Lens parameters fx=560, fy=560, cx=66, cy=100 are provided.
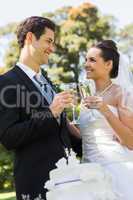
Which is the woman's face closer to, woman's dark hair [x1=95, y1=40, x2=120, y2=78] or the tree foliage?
woman's dark hair [x1=95, y1=40, x2=120, y2=78]

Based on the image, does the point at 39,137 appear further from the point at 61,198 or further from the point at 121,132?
the point at 121,132

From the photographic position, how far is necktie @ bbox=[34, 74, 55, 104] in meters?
3.47

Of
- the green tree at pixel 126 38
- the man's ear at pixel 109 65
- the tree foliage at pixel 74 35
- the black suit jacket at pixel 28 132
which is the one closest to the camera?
the black suit jacket at pixel 28 132

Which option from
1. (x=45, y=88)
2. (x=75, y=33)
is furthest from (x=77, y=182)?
(x=75, y=33)

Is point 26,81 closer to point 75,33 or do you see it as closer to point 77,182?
point 77,182

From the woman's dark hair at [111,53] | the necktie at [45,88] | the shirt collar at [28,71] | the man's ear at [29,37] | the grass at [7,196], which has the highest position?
the man's ear at [29,37]

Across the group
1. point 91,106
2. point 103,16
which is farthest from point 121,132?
point 103,16

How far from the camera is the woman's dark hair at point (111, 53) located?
425 centimetres

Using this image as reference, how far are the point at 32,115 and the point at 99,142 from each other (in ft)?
2.93

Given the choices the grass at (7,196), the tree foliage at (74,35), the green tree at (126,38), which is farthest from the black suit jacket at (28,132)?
the green tree at (126,38)

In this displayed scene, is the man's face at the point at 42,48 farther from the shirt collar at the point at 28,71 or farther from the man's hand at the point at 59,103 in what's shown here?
the man's hand at the point at 59,103

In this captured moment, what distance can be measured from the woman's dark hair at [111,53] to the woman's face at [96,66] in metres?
0.04

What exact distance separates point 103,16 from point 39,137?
1188 inches

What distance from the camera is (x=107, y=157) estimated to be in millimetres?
4008
